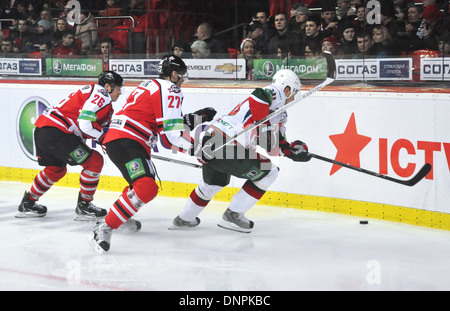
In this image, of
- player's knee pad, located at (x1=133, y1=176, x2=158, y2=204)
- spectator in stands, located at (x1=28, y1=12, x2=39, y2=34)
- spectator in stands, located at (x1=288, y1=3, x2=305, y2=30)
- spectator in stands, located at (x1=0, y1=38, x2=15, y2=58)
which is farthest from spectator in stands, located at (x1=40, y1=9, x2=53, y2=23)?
player's knee pad, located at (x1=133, y1=176, x2=158, y2=204)

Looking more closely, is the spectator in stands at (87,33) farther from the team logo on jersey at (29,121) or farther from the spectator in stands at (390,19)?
the spectator in stands at (390,19)

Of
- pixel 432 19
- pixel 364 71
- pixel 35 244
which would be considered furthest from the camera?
pixel 364 71

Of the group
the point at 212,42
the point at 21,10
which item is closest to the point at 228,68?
the point at 212,42

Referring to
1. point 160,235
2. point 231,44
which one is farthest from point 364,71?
point 160,235

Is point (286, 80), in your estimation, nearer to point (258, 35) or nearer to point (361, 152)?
point (361, 152)

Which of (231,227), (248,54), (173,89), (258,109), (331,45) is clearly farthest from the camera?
(248,54)

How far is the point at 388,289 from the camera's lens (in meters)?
3.84

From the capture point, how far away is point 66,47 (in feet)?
24.3

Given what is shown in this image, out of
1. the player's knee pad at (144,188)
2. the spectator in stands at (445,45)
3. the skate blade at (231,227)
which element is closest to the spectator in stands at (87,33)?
the skate blade at (231,227)

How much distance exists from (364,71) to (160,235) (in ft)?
6.30

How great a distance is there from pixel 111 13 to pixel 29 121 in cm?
127

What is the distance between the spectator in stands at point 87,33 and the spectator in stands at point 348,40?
2.52 metres

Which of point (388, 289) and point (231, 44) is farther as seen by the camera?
point (231, 44)
